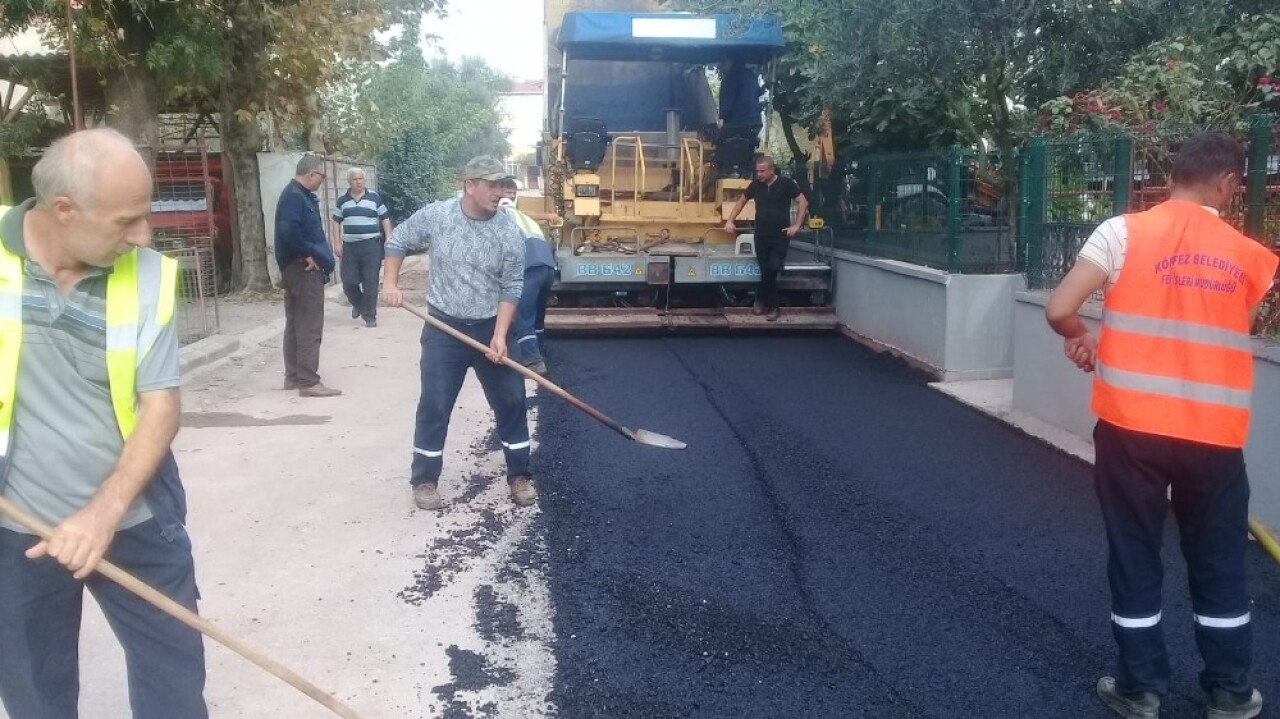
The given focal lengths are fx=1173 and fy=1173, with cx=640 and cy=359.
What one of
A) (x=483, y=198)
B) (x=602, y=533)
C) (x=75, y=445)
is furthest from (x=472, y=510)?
(x=75, y=445)

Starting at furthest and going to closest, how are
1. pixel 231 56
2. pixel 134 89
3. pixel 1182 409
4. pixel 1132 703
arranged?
pixel 231 56 < pixel 134 89 < pixel 1132 703 < pixel 1182 409

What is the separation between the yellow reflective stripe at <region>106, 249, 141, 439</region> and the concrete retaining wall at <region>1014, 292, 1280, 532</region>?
15.3 ft

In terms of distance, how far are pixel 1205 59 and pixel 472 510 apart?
6038 mm

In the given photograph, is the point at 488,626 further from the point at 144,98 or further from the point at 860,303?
the point at 144,98

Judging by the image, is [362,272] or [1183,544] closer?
[1183,544]

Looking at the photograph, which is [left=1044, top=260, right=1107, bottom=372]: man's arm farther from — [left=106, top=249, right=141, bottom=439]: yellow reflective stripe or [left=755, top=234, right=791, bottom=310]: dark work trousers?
[left=755, top=234, right=791, bottom=310]: dark work trousers

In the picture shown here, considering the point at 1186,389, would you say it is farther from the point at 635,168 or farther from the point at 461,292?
the point at 635,168

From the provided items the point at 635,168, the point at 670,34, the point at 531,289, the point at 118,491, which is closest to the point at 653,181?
the point at 635,168

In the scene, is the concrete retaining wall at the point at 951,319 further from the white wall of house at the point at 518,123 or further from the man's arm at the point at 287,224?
the white wall of house at the point at 518,123

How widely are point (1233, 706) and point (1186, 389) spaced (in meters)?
0.96

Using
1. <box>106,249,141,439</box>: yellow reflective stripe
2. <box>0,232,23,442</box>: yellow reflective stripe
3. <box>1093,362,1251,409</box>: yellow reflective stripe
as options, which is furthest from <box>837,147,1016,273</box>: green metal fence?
<box>0,232,23,442</box>: yellow reflective stripe

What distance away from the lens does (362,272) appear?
40.4 ft

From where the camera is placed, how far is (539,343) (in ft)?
31.8

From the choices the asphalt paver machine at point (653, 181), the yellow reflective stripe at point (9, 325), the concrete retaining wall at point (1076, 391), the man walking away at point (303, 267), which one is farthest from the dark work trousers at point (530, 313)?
the yellow reflective stripe at point (9, 325)
